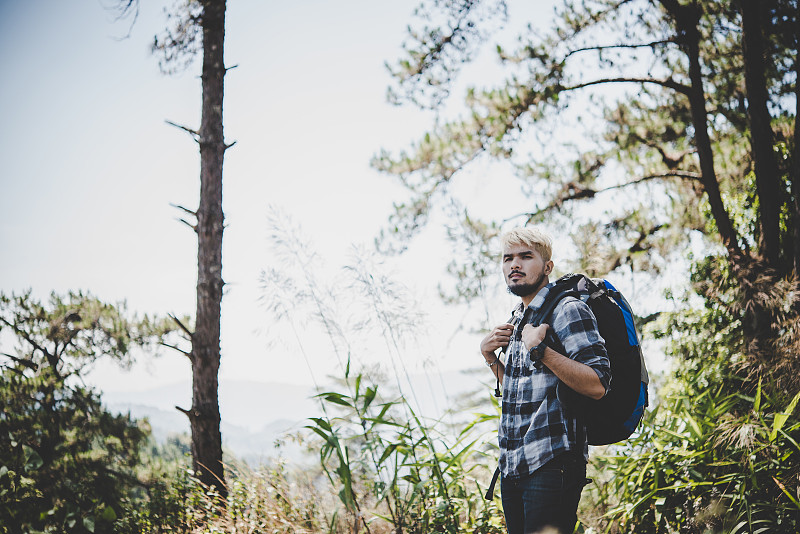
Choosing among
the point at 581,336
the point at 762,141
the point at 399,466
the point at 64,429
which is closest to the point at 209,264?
the point at 399,466

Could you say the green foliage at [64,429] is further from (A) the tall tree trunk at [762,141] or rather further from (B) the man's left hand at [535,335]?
(A) the tall tree trunk at [762,141]

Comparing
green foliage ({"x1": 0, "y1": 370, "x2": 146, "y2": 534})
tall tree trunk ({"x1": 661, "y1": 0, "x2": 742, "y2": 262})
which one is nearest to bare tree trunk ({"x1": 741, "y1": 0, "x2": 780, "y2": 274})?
tall tree trunk ({"x1": 661, "y1": 0, "x2": 742, "y2": 262})

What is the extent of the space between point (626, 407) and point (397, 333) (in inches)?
62.3

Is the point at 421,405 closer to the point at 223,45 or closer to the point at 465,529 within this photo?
the point at 465,529

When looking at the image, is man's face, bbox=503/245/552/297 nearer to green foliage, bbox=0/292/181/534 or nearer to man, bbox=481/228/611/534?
man, bbox=481/228/611/534

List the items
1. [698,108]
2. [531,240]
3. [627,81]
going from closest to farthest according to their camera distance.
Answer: [531,240] → [698,108] → [627,81]

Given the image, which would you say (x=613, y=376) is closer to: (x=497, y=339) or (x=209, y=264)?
(x=497, y=339)

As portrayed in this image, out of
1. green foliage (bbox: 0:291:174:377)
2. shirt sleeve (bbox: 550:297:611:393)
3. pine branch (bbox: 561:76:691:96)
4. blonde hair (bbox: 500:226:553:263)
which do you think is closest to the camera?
shirt sleeve (bbox: 550:297:611:393)

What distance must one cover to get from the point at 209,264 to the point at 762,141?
4.32 meters

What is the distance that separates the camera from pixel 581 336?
4.41 feet

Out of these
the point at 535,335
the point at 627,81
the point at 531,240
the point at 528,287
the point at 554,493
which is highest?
the point at 627,81

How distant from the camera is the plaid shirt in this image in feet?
4.35

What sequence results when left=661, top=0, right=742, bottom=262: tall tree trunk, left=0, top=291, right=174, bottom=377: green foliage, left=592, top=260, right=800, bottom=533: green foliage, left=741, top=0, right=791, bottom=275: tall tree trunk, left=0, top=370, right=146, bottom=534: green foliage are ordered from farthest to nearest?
left=0, top=291, right=174, bottom=377: green foliage, left=661, top=0, right=742, bottom=262: tall tree trunk, left=741, top=0, right=791, bottom=275: tall tree trunk, left=0, top=370, right=146, bottom=534: green foliage, left=592, top=260, right=800, bottom=533: green foliage

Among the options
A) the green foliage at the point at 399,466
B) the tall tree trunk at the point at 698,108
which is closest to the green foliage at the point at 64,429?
the green foliage at the point at 399,466
